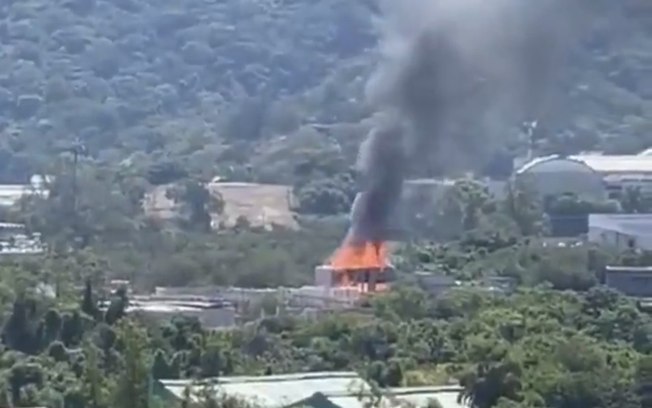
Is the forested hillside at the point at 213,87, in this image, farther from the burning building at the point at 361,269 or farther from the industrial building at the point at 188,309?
the burning building at the point at 361,269

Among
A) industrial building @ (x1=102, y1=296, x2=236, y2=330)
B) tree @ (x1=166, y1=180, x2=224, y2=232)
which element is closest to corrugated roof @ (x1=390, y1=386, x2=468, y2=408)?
industrial building @ (x1=102, y1=296, x2=236, y2=330)

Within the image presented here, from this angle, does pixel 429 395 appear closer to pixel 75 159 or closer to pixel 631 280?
pixel 631 280

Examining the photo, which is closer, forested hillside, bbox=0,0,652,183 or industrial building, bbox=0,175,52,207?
industrial building, bbox=0,175,52,207

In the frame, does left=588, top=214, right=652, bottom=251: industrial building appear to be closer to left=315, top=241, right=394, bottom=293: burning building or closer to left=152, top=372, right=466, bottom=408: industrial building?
left=315, top=241, right=394, bottom=293: burning building

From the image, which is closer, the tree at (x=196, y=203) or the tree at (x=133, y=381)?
the tree at (x=133, y=381)

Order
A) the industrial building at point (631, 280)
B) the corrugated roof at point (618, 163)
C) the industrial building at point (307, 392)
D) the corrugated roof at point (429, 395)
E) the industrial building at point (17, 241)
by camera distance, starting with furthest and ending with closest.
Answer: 1. the corrugated roof at point (618, 163)
2. the industrial building at point (17, 241)
3. the industrial building at point (631, 280)
4. the corrugated roof at point (429, 395)
5. the industrial building at point (307, 392)

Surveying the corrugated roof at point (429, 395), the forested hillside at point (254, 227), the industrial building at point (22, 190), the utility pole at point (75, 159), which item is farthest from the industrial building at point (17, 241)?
the corrugated roof at point (429, 395)

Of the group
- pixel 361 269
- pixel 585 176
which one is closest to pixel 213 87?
pixel 585 176
